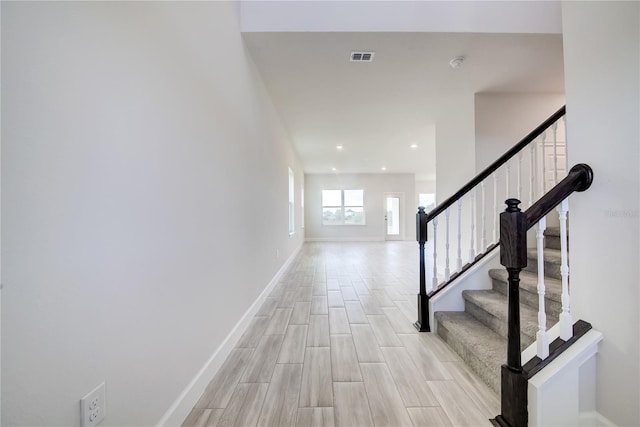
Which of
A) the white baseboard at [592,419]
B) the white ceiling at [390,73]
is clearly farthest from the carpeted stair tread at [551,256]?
the white ceiling at [390,73]

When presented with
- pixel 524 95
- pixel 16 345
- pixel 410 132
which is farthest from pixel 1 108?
pixel 410 132

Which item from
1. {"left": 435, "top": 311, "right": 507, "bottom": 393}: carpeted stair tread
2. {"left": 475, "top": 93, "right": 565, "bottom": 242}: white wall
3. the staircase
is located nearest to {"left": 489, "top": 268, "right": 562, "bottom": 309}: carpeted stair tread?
the staircase

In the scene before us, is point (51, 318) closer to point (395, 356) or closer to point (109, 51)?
point (109, 51)

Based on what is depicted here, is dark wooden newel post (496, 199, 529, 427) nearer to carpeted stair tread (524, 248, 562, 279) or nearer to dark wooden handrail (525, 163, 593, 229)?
dark wooden handrail (525, 163, 593, 229)

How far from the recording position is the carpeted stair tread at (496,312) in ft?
5.04

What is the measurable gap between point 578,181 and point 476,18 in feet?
6.58

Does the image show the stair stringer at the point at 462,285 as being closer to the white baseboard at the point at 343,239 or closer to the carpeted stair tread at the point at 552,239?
the carpeted stair tread at the point at 552,239

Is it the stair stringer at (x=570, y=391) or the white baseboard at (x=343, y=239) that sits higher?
the stair stringer at (x=570, y=391)

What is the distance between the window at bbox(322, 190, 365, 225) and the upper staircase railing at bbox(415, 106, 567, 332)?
5211mm

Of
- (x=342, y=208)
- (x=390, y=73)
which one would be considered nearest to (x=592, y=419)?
(x=390, y=73)

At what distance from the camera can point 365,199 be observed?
10.5m

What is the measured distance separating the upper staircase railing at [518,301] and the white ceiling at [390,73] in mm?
1936

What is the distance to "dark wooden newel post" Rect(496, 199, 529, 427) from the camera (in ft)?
3.79

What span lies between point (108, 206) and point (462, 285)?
245 centimetres
